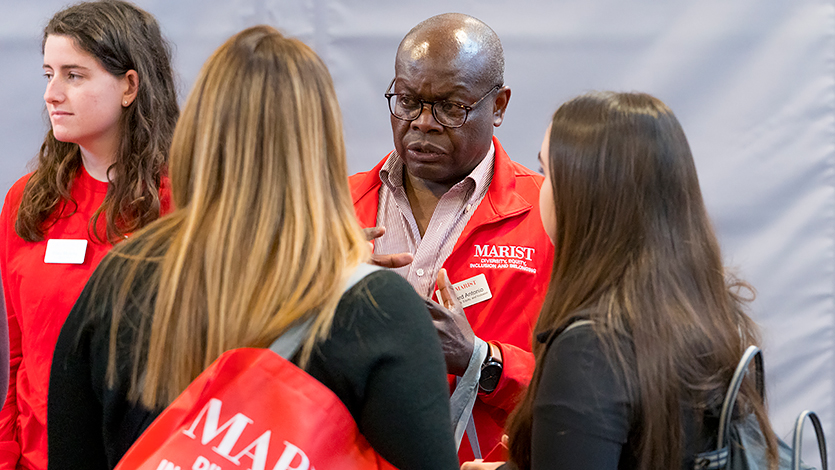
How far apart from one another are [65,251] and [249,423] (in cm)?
103

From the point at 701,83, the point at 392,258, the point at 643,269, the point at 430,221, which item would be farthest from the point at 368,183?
the point at 701,83

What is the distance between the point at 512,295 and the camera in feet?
6.02

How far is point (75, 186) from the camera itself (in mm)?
1880

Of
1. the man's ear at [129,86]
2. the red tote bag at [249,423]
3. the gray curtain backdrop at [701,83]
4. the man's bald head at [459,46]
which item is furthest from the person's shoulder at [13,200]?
the red tote bag at [249,423]

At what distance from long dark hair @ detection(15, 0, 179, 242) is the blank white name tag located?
0.14 feet

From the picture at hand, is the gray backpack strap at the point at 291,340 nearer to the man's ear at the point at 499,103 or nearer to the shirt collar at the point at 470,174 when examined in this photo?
the shirt collar at the point at 470,174

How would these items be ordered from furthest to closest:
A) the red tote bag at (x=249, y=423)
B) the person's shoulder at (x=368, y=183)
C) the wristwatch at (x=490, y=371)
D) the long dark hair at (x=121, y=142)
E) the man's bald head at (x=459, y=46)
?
the person's shoulder at (x=368, y=183)
the man's bald head at (x=459, y=46)
the long dark hair at (x=121, y=142)
the wristwatch at (x=490, y=371)
the red tote bag at (x=249, y=423)

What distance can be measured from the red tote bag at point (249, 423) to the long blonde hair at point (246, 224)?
40 millimetres

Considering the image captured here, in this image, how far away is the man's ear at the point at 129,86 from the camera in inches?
73.2

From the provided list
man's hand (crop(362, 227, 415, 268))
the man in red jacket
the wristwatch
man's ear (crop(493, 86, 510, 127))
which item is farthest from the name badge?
man's ear (crop(493, 86, 510, 127))

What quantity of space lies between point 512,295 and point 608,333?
701mm

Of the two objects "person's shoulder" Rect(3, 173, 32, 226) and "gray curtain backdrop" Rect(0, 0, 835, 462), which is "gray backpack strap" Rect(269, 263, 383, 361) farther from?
"gray curtain backdrop" Rect(0, 0, 835, 462)

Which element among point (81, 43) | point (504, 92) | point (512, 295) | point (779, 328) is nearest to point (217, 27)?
point (81, 43)

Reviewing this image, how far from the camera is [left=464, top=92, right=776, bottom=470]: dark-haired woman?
Answer: 111 cm
